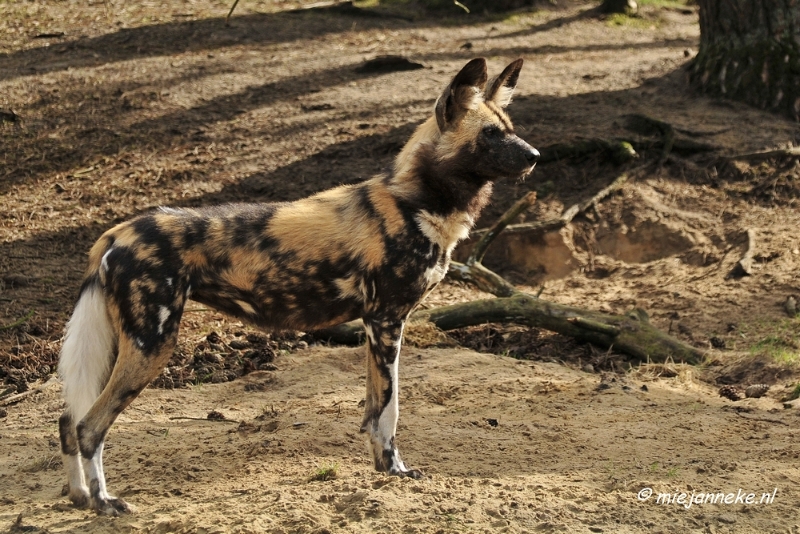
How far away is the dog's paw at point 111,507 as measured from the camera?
154 inches

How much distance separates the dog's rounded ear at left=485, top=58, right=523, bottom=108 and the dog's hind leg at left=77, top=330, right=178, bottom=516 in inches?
82.7

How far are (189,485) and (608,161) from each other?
5.60 meters

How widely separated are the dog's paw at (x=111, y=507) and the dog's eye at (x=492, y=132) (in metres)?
2.43

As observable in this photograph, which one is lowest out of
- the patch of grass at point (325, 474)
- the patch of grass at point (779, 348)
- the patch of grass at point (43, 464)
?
the patch of grass at point (779, 348)

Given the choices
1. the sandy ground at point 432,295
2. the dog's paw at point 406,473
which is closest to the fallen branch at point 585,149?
the sandy ground at point 432,295

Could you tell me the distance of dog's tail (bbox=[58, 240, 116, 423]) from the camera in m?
4.10

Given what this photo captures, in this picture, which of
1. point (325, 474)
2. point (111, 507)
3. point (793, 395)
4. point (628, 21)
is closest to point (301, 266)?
point (325, 474)

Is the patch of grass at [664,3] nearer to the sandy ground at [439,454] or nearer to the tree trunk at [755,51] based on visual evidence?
the tree trunk at [755,51]

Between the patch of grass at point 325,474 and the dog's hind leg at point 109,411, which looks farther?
the patch of grass at point 325,474

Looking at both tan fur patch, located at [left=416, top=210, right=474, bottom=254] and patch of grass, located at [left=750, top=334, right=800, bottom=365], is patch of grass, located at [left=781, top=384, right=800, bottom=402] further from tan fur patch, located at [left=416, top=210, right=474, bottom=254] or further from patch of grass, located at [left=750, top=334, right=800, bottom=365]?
tan fur patch, located at [left=416, top=210, right=474, bottom=254]

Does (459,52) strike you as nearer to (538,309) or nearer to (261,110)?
(261,110)

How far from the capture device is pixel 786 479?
4145 mm

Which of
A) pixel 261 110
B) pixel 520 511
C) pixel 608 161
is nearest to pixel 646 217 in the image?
pixel 608 161

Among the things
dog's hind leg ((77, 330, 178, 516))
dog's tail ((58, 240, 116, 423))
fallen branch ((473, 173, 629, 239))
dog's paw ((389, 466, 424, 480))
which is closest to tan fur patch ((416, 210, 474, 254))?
dog's paw ((389, 466, 424, 480))
